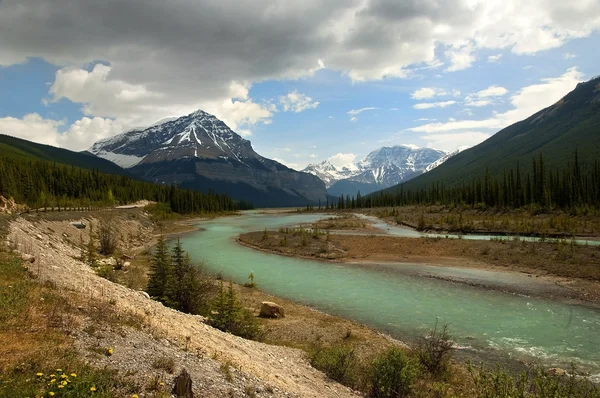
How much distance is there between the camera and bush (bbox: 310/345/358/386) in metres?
14.6

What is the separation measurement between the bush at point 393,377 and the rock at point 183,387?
704cm

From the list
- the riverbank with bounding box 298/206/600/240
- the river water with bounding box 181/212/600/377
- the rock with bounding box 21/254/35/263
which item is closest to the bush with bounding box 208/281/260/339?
the river water with bounding box 181/212/600/377

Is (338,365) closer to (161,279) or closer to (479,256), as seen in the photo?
(161,279)

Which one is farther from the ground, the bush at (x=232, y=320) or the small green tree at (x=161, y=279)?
the small green tree at (x=161, y=279)

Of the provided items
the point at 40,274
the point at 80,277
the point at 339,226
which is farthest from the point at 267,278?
the point at 339,226

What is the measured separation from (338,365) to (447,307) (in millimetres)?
15456

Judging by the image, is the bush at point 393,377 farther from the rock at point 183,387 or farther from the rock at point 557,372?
the rock at point 557,372

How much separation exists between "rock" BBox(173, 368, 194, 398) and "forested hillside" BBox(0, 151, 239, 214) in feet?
296

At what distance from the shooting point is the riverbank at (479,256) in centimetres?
3191

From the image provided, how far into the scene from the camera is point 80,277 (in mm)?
18375

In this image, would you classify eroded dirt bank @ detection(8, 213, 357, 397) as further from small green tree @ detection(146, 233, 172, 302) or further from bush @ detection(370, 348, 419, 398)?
small green tree @ detection(146, 233, 172, 302)

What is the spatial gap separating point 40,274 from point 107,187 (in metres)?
146

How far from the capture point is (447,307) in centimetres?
2691

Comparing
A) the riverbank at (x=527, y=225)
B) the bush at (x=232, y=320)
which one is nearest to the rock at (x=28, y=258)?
the bush at (x=232, y=320)
